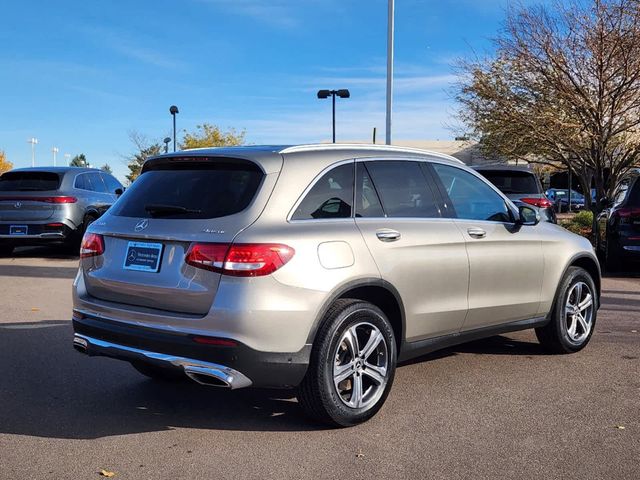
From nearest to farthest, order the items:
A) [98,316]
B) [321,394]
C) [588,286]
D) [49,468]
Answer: [49,468]
[321,394]
[98,316]
[588,286]

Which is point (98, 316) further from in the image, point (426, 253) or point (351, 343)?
point (426, 253)

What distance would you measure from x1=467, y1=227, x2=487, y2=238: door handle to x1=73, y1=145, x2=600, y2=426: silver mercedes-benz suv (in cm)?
1

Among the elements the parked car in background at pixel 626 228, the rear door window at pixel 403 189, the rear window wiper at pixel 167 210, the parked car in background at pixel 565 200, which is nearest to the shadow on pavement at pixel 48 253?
the parked car in background at pixel 626 228

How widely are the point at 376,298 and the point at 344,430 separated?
2.86 ft

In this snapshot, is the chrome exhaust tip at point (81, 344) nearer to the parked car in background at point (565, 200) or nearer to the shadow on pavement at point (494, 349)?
the shadow on pavement at point (494, 349)

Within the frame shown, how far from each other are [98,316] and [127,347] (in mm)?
367

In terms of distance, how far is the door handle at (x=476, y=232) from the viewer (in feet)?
17.4

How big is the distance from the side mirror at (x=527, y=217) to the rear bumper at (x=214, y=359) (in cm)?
254

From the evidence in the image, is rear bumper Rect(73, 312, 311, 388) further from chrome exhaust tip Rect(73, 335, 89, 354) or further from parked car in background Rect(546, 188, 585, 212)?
parked car in background Rect(546, 188, 585, 212)

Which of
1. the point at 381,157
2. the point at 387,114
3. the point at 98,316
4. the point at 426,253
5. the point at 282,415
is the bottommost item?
the point at 282,415

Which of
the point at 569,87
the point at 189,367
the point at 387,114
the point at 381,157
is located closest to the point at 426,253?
the point at 381,157

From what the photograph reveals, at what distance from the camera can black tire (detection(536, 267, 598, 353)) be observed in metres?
6.14

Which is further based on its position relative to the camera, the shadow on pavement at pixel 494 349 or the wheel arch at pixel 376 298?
the shadow on pavement at pixel 494 349

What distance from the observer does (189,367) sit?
3.96 meters
